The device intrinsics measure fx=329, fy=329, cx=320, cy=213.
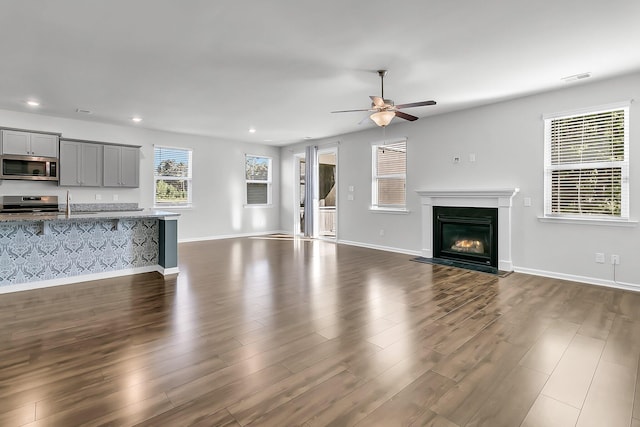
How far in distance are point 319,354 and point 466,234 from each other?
13.7 feet

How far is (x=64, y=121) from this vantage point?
6.40 m

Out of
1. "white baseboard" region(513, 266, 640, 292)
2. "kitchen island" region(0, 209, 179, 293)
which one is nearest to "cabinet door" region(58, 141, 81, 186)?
"kitchen island" region(0, 209, 179, 293)

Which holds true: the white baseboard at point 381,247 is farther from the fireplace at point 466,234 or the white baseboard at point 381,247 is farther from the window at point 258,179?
the window at point 258,179

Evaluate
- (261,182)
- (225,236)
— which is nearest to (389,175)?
(261,182)

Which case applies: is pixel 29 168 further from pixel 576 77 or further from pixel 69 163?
pixel 576 77

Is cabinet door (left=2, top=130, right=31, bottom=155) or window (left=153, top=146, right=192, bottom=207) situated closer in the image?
cabinet door (left=2, top=130, right=31, bottom=155)

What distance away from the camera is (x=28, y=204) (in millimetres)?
5992

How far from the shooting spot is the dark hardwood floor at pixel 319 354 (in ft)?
5.81

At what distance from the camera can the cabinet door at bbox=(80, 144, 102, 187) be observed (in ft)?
21.1

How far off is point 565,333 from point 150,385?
323 centimetres

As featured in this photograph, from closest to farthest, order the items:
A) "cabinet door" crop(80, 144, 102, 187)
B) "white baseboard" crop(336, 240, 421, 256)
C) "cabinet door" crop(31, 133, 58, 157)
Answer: "cabinet door" crop(31, 133, 58, 157)
"cabinet door" crop(80, 144, 102, 187)
"white baseboard" crop(336, 240, 421, 256)

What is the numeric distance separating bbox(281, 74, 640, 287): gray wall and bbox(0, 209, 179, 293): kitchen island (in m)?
4.09

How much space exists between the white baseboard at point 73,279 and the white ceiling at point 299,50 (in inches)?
102

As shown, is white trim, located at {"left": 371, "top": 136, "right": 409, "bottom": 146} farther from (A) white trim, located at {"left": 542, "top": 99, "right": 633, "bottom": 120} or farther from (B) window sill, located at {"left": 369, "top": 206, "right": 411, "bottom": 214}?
(A) white trim, located at {"left": 542, "top": 99, "right": 633, "bottom": 120}
